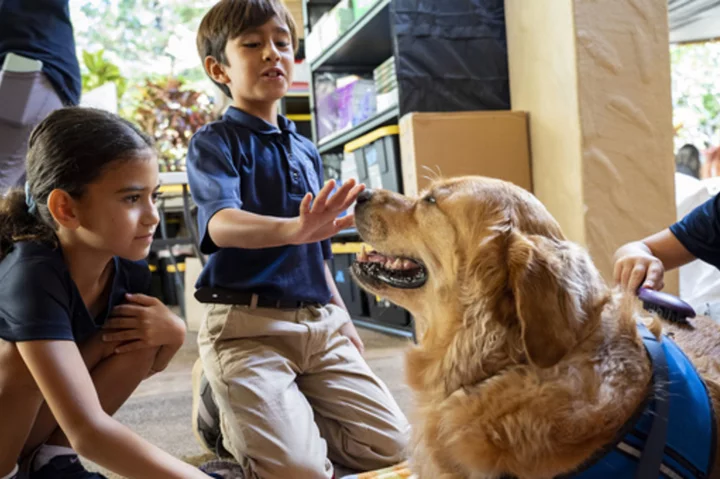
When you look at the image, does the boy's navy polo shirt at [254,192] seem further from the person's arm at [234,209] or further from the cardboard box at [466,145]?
the cardboard box at [466,145]

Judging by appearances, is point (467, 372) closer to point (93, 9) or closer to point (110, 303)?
point (110, 303)

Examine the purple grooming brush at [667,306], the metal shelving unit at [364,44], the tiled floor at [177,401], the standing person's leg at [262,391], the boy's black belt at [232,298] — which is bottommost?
the tiled floor at [177,401]

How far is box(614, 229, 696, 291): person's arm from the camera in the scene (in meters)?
1.29

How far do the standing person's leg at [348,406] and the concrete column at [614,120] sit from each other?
1097mm

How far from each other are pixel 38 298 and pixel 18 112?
1088 millimetres

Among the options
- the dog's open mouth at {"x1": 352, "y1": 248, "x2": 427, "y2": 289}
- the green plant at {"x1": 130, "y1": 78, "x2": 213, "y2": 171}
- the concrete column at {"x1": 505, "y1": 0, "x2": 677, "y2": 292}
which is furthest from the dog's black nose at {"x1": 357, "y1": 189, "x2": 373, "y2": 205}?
the green plant at {"x1": 130, "y1": 78, "x2": 213, "y2": 171}

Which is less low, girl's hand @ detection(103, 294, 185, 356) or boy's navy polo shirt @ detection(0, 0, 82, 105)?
boy's navy polo shirt @ detection(0, 0, 82, 105)

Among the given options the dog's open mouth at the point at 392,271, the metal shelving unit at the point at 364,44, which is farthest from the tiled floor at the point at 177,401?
the metal shelving unit at the point at 364,44

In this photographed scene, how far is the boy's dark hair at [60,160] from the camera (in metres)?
1.14

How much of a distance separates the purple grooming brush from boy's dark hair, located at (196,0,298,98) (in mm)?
1112

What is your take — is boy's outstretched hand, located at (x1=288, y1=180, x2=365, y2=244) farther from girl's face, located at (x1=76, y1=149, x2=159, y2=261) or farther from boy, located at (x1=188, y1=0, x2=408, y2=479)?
girl's face, located at (x1=76, y1=149, x2=159, y2=261)

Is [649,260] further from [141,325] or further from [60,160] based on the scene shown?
[60,160]

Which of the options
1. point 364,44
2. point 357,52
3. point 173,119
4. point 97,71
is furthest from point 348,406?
point 97,71

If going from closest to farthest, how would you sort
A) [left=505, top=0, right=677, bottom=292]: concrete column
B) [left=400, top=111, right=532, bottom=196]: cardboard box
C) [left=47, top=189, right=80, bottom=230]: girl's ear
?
[left=47, top=189, right=80, bottom=230]: girl's ear, [left=505, top=0, right=677, bottom=292]: concrete column, [left=400, top=111, right=532, bottom=196]: cardboard box
